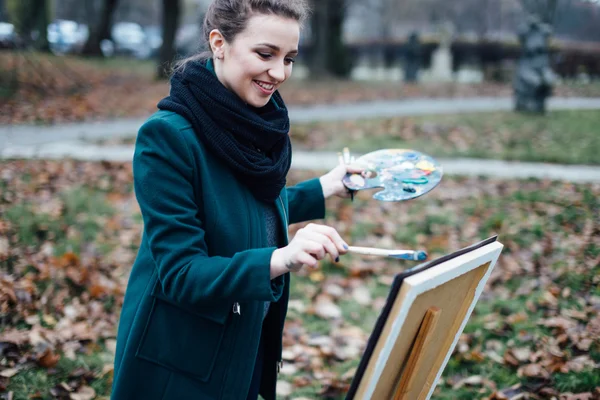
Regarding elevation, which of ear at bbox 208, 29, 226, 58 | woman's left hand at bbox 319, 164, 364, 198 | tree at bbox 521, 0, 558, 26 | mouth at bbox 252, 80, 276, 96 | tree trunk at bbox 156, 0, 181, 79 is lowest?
tree trunk at bbox 156, 0, 181, 79

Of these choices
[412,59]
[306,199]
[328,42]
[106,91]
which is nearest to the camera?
[306,199]

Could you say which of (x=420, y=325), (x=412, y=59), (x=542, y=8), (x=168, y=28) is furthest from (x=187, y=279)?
(x=412, y=59)

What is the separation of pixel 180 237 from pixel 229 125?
367 millimetres

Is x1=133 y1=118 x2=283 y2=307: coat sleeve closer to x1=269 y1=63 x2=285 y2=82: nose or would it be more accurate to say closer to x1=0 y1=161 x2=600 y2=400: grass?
x1=269 y1=63 x2=285 y2=82: nose

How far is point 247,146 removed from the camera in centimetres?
182

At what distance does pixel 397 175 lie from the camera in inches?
86.3

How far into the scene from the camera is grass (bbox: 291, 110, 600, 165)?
859 cm

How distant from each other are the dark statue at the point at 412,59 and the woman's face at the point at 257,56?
1967 cm

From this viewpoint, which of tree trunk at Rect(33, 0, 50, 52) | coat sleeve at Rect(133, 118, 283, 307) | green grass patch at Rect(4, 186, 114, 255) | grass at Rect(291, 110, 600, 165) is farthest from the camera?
tree trunk at Rect(33, 0, 50, 52)

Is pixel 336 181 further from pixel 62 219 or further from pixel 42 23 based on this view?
pixel 42 23

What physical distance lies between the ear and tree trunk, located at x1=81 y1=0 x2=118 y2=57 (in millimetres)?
26756

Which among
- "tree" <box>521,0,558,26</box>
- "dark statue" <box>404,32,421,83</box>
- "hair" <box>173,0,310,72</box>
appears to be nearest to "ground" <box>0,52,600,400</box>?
"hair" <box>173,0,310,72</box>

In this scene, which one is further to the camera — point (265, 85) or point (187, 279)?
point (265, 85)

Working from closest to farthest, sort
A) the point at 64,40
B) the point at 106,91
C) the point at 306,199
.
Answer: the point at 306,199 < the point at 106,91 < the point at 64,40
